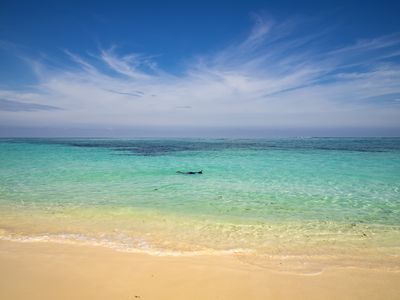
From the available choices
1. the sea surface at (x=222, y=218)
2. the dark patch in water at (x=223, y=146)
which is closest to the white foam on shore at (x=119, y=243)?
the sea surface at (x=222, y=218)

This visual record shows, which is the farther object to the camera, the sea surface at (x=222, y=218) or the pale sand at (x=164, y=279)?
the sea surface at (x=222, y=218)

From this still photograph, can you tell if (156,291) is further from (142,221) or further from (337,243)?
(337,243)

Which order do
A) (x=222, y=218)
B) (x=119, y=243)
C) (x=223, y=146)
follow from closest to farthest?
(x=119, y=243), (x=222, y=218), (x=223, y=146)

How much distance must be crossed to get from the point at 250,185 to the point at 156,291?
9.07 m

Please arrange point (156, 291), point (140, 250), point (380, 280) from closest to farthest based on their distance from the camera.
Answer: point (156, 291), point (380, 280), point (140, 250)

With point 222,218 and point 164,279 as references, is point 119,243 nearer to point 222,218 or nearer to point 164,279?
point 164,279

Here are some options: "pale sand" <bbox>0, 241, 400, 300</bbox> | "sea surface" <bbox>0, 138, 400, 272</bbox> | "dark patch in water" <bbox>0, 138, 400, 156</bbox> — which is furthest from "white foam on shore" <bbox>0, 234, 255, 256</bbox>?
"dark patch in water" <bbox>0, 138, 400, 156</bbox>

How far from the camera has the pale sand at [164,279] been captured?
140 inches

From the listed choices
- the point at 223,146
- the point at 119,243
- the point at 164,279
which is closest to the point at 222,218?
the point at 119,243

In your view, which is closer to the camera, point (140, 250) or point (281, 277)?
point (281, 277)

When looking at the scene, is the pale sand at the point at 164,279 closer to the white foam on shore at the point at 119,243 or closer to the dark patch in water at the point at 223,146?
the white foam on shore at the point at 119,243

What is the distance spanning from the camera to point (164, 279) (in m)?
3.92

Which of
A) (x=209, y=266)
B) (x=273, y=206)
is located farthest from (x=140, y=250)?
(x=273, y=206)

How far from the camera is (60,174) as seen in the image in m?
14.7
